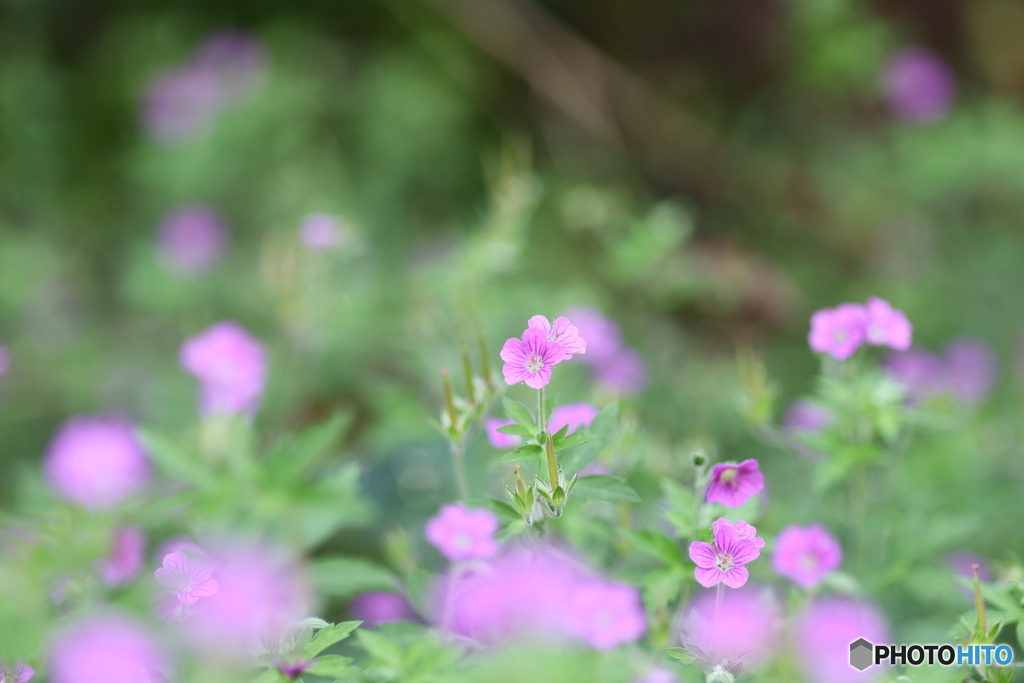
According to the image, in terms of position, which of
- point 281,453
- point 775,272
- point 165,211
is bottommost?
point 281,453

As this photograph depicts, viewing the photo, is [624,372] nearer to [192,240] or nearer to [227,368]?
[227,368]

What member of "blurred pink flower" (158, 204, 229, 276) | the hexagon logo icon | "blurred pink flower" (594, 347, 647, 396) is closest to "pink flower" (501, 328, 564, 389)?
the hexagon logo icon

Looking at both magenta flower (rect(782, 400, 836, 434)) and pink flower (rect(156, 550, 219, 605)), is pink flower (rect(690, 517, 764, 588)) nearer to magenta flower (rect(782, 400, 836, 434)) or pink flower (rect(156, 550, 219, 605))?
pink flower (rect(156, 550, 219, 605))

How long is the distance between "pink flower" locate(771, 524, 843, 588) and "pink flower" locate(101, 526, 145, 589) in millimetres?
1133

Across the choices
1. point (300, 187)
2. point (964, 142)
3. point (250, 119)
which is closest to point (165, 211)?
point (250, 119)

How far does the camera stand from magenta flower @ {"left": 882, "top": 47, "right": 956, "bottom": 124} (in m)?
3.47

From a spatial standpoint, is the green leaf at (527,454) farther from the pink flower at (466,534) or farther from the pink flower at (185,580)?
the pink flower at (185,580)

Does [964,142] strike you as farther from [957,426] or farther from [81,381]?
[81,381]

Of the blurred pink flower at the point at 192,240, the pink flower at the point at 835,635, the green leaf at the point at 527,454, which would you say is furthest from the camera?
the blurred pink flower at the point at 192,240

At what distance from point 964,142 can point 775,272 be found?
0.98 metres

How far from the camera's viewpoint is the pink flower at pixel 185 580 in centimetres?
110

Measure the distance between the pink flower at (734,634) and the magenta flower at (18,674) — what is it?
0.92 meters

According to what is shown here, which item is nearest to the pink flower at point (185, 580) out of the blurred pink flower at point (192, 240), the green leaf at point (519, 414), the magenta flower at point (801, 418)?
the green leaf at point (519, 414)

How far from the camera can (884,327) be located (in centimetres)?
144
